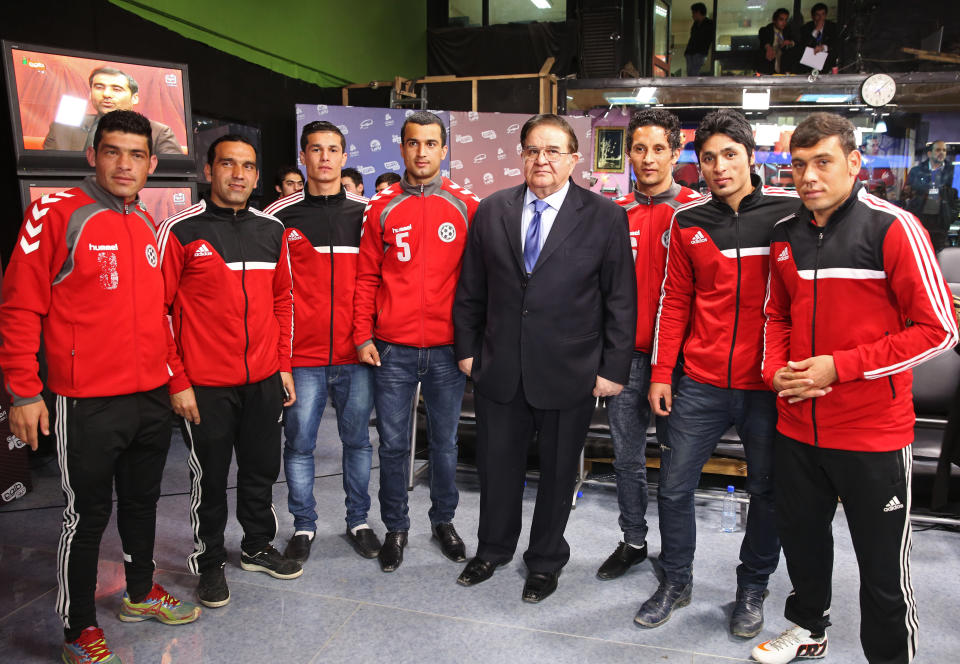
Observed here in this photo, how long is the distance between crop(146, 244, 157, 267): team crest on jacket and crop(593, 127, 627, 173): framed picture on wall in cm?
989

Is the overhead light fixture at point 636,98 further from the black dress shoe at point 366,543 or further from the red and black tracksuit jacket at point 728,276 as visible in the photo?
the black dress shoe at point 366,543

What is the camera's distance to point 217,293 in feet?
7.86

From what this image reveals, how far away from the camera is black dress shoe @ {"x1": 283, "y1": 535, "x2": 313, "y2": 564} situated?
286cm

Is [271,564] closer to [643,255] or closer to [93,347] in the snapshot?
[93,347]

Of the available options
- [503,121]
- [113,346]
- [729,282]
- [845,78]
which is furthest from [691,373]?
[845,78]

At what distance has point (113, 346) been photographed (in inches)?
82.1

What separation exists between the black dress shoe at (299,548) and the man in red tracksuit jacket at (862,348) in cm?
198

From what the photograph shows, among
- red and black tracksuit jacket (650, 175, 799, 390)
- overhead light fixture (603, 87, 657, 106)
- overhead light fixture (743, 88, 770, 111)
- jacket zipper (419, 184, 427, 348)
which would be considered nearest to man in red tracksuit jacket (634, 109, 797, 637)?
red and black tracksuit jacket (650, 175, 799, 390)

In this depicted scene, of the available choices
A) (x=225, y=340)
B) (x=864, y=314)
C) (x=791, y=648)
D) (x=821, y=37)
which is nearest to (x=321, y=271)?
(x=225, y=340)

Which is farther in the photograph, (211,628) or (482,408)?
(482,408)

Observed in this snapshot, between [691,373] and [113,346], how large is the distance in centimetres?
186

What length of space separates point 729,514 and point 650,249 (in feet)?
4.75

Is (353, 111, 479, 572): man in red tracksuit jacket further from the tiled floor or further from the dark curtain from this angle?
the dark curtain

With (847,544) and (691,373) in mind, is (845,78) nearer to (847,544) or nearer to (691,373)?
(847,544)
